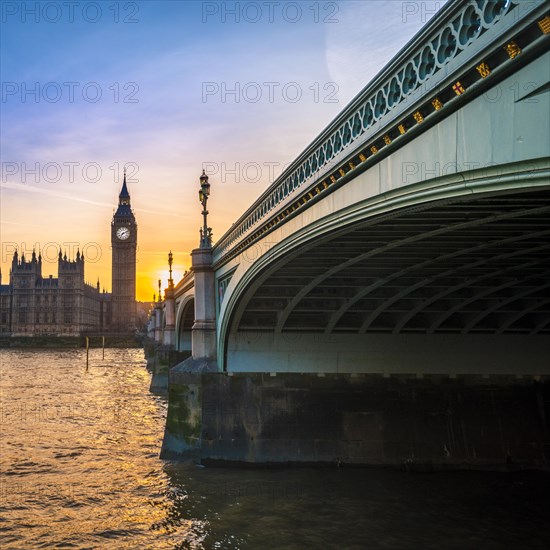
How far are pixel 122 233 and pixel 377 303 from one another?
156 meters

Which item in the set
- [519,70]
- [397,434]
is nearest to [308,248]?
[519,70]

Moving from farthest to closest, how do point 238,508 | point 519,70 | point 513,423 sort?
point 513,423, point 238,508, point 519,70

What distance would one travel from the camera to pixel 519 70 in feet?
15.8

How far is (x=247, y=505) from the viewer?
13492 millimetres

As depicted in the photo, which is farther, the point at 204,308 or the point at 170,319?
the point at 170,319

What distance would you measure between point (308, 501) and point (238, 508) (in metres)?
1.54

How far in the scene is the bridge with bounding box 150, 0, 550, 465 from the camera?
22.2ft

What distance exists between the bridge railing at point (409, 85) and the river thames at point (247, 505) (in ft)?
20.8

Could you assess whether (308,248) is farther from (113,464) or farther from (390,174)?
(113,464)

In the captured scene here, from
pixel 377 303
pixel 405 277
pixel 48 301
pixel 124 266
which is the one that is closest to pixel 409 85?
pixel 405 277

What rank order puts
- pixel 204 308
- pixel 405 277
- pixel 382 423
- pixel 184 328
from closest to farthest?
1. pixel 405 277
2. pixel 382 423
3. pixel 204 308
4. pixel 184 328

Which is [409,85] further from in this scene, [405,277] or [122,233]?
[122,233]

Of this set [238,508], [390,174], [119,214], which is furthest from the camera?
[119,214]

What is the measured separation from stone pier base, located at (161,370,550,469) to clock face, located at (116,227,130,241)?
6055 inches
